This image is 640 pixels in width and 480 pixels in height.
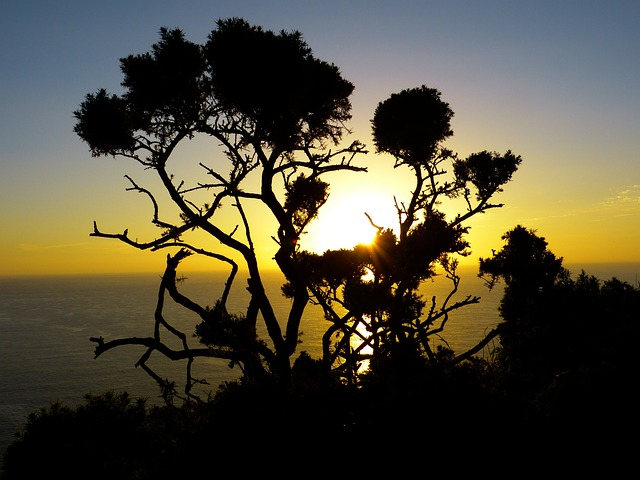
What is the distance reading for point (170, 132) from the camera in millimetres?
13367

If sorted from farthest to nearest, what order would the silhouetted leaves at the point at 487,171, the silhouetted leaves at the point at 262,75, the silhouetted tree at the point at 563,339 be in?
the silhouetted leaves at the point at 487,171, the silhouetted leaves at the point at 262,75, the silhouetted tree at the point at 563,339

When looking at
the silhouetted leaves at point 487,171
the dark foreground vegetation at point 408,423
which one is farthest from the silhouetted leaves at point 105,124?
the silhouetted leaves at point 487,171

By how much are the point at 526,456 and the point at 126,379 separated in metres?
118

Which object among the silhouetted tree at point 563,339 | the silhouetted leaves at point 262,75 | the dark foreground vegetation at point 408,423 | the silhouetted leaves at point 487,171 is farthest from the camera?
the silhouetted leaves at point 487,171

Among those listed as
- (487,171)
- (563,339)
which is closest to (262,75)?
(487,171)

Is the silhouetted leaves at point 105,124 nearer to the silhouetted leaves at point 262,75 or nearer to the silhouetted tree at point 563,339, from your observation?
the silhouetted leaves at point 262,75

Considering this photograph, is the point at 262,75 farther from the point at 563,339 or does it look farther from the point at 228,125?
the point at 563,339

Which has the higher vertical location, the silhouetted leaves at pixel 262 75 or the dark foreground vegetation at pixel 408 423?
the silhouetted leaves at pixel 262 75

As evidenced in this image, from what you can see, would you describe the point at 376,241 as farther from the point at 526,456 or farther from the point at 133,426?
the point at 133,426

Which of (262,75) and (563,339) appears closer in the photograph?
(262,75)

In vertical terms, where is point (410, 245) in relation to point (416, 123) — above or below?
below

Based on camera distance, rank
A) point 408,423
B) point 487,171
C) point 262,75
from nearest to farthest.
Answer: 1. point 408,423
2. point 262,75
3. point 487,171

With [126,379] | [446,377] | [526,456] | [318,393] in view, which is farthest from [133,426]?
[126,379]

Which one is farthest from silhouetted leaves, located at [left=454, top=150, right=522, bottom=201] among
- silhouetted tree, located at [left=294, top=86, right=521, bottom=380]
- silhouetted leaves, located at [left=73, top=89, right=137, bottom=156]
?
silhouetted leaves, located at [left=73, top=89, right=137, bottom=156]
